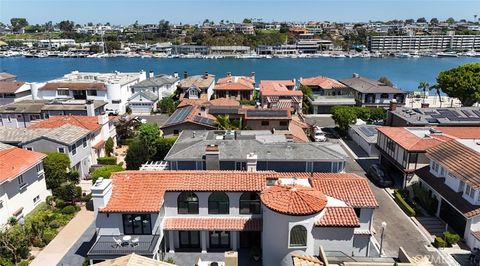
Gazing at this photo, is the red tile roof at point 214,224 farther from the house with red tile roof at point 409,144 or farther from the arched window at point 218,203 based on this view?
the house with red tile roof at point 409,144

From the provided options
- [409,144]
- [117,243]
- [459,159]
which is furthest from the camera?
[409,144]

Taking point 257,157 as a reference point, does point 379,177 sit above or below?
below

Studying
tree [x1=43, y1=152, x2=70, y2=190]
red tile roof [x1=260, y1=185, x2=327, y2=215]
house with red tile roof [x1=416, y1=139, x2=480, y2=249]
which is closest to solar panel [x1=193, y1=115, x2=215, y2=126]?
tree [x1=43, y1=152, x2=70, y2=190]

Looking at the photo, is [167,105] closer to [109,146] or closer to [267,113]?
[109,146]

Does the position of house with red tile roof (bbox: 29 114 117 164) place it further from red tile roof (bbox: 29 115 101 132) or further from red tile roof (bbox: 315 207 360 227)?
red tile roof (bbox: 315 207 360 227)

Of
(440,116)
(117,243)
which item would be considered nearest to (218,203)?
(117,243)

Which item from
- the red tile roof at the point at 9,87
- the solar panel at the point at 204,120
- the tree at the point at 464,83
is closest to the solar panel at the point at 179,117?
the solar panel at the point at 204,120

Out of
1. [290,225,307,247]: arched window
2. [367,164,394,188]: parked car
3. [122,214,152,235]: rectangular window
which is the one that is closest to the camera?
[290,225,307,247]: arched window

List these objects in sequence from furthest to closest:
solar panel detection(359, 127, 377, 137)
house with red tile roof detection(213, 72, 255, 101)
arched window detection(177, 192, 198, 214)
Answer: house with red tile roof detection(213, 72, 255, 101)
solar panel detection(359, 127, 377, 137)
arched window detection(177, 192, 198, 214)
